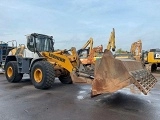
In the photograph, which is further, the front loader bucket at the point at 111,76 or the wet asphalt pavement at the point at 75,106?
the front loader bucket at the point at 111,76

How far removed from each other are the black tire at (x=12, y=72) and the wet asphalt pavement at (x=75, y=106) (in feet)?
8.89

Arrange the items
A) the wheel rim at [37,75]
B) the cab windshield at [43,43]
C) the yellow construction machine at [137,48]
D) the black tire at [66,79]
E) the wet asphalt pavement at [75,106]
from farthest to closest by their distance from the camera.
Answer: the yellow construction machine at [137,48] → the black tire at [66,79] → the cab windshield at [43,43] → the wheel rim at [37,75] → the wet asphalt pavement at [75,106]


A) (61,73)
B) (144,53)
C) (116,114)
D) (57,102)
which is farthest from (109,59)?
(144,53)

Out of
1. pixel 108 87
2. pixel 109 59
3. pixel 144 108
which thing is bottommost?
pixel 144 108

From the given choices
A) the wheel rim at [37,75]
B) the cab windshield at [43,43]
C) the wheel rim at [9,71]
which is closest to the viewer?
the wheel rim at [37,75]

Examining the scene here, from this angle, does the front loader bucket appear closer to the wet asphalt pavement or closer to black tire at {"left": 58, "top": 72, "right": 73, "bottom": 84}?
the wet asphalt pavement

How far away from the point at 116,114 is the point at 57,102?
208 cm

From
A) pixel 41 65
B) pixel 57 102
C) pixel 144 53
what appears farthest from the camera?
pixel 144 53

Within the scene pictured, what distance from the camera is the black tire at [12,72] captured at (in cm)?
1095

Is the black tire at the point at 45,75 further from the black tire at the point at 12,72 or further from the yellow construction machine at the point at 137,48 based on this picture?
the yellow construction machine at the point at 137,48

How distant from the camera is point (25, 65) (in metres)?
10.4

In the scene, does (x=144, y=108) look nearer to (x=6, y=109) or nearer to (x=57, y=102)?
(x=57, y=102)

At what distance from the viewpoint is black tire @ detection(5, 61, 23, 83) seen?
10953mm

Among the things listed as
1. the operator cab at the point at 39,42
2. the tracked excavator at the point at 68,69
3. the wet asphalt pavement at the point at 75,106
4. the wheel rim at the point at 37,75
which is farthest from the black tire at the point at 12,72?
the wet asphalt pavement at the point at 75,106
